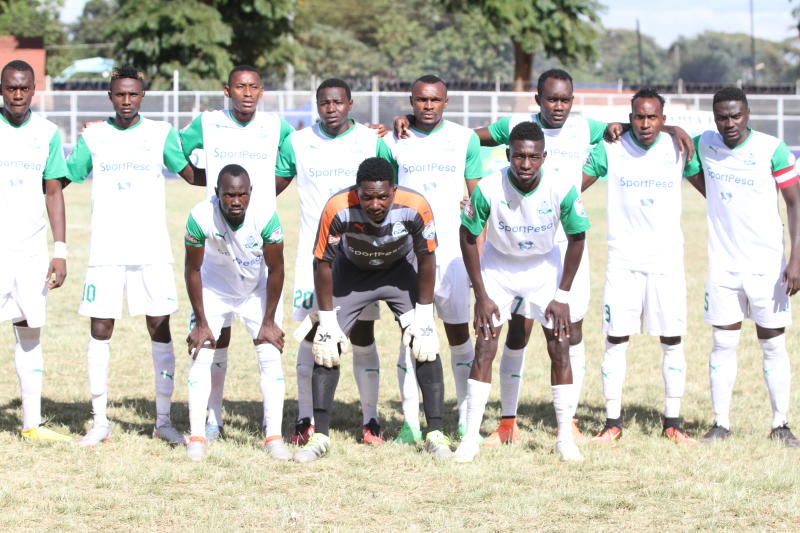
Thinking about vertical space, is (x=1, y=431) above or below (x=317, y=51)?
below

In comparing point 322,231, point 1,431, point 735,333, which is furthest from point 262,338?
point 735,333

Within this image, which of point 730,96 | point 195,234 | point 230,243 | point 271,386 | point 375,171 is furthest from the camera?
point 730,96

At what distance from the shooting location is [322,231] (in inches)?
258

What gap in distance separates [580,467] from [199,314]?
256 centimetres

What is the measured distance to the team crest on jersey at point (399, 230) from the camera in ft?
21.5

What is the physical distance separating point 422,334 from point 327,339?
60cm

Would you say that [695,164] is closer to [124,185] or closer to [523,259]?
[523,259]

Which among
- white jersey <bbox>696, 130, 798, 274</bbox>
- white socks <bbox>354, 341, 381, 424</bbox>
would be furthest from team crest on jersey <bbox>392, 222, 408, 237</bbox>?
white jersey <bbox>696, 130, 798, 274</bbox>

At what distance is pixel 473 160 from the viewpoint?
23.8ft

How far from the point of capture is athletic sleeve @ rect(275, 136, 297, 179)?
715 cm

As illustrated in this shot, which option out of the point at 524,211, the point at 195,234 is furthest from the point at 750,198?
the point at 195,234

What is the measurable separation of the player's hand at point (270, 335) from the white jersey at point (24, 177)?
1.58 metres

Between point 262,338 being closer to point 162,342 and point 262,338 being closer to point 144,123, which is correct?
point 162,342

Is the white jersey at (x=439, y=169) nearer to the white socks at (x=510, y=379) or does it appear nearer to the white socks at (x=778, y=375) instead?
the white socks at (x=510, y=379)
